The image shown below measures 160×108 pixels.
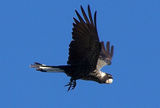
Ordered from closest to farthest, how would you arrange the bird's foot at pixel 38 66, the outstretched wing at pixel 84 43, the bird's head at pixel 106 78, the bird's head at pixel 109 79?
the outstretched wing at pixel 84 43 < the bird's foot at pixel 38 66 < the bird's head at pixel 106 78 < the bird's head at pixel 109 79

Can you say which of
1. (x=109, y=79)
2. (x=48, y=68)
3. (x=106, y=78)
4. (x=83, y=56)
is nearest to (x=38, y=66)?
(x=48, y=68)

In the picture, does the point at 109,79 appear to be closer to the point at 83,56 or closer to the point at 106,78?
the point at 106,78

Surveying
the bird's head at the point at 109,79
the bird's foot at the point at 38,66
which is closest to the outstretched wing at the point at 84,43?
the bird's foot at the point at 38,66

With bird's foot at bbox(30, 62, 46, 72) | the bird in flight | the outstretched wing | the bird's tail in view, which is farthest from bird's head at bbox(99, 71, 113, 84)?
bird's foot at bbox(30, 62, 46, 72)

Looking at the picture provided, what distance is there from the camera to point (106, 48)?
13.9 metres

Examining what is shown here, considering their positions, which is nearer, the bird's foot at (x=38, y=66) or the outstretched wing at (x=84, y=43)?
the outstretched wing at (x=84, y=43)

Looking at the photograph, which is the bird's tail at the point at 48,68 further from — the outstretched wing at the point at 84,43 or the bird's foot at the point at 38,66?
the outstretched wing at the point at 84,43

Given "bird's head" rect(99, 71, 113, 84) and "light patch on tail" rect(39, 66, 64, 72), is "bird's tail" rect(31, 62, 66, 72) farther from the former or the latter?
"bird's head" rect(99, 71, 113, 84)

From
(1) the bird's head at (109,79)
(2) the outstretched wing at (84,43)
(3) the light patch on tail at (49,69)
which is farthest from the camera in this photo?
(1) the bird's head at (109,79)

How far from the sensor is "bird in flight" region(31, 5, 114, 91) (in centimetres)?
1067

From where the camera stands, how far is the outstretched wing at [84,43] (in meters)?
10.6

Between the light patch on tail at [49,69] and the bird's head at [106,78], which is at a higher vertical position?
the bird's head at [106,78]

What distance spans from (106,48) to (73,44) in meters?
2.99

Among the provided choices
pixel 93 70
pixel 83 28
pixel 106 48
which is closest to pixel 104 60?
pixel 106 48
